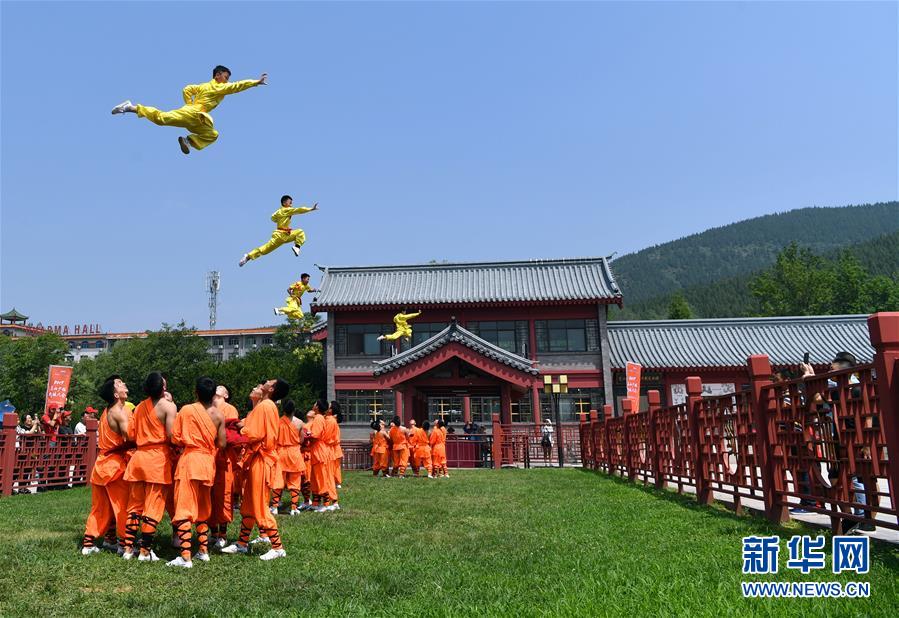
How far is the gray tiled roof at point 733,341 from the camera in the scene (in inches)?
1110

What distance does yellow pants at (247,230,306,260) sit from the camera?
11.6 m

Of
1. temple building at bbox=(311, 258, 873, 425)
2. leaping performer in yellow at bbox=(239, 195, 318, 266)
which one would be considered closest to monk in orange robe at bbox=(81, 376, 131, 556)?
leaping performer in yellow at bbox=(239, 195, 318, 266)

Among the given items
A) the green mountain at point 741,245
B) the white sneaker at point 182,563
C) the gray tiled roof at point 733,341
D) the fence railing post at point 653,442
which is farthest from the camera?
the green mountain at point 741,245

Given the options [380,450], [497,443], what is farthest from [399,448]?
[497,443]

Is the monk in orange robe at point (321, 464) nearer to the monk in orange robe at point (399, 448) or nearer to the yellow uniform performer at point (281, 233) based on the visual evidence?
the yellow uniform performer at point (281, 233)

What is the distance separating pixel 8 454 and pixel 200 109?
8.91 meters

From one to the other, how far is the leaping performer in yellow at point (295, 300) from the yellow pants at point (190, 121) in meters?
8.84

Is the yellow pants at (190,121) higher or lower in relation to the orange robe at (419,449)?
higher

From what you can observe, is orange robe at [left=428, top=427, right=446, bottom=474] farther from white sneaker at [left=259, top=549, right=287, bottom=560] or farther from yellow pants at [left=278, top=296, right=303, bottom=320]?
white sneaker at [left=259, top=549, right=287, bottom=560]

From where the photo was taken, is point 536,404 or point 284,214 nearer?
point 284,214

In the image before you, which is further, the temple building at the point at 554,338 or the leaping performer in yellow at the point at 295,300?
the temple building at the point at 554,338

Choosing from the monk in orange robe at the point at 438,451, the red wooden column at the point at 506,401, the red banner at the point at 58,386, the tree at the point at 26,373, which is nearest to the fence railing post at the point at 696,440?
the monk in orange robe at the point at 438,451

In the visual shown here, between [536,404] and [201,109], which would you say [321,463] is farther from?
[536,404]

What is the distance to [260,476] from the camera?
19.7 feet
